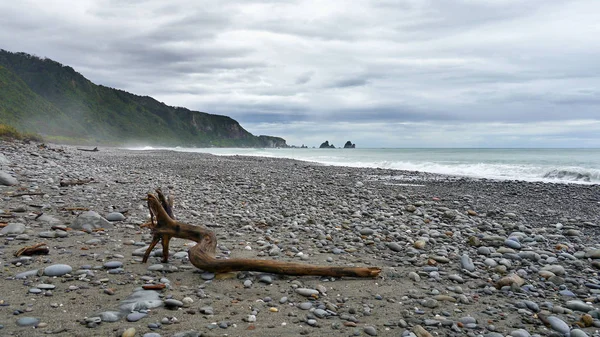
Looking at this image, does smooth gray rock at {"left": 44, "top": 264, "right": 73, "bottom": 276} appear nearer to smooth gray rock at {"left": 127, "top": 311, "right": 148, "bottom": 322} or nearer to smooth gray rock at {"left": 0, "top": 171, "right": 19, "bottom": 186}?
smooth gray rock at {"left": 127, "top": 311, "right": 148, "bottom": 322}

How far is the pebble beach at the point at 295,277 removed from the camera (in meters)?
3.54

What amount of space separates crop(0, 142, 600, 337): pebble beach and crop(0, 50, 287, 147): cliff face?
66.6 metres

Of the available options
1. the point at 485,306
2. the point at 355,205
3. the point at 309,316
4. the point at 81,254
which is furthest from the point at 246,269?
the point at 355,205

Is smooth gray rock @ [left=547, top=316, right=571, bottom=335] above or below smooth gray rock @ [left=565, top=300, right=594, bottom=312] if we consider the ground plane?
below

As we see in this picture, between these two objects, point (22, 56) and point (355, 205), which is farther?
point (22, 56)

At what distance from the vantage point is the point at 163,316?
3.54 meters

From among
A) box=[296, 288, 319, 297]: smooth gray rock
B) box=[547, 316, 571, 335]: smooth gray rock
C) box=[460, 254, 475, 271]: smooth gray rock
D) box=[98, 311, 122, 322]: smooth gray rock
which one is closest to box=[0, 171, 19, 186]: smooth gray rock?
box=[98, 311, 122, 322]: smooth gray rock

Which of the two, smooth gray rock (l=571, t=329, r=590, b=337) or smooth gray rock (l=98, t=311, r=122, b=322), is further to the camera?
smooth gray rock (l=571, t=329, r=590, b=337)

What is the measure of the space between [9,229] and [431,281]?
5.82 metres

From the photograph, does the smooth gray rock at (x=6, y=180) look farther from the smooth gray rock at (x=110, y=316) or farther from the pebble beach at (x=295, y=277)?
the smooth gray rock at (x=110, y=316)

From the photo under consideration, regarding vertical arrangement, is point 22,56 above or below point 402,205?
above

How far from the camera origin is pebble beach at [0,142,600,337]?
139 inches

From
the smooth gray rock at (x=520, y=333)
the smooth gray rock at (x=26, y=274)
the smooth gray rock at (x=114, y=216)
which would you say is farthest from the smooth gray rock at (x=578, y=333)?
the smooth gray rock at (x=114, y=216)

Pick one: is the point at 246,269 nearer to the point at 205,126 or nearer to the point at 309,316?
the point at 309,316
